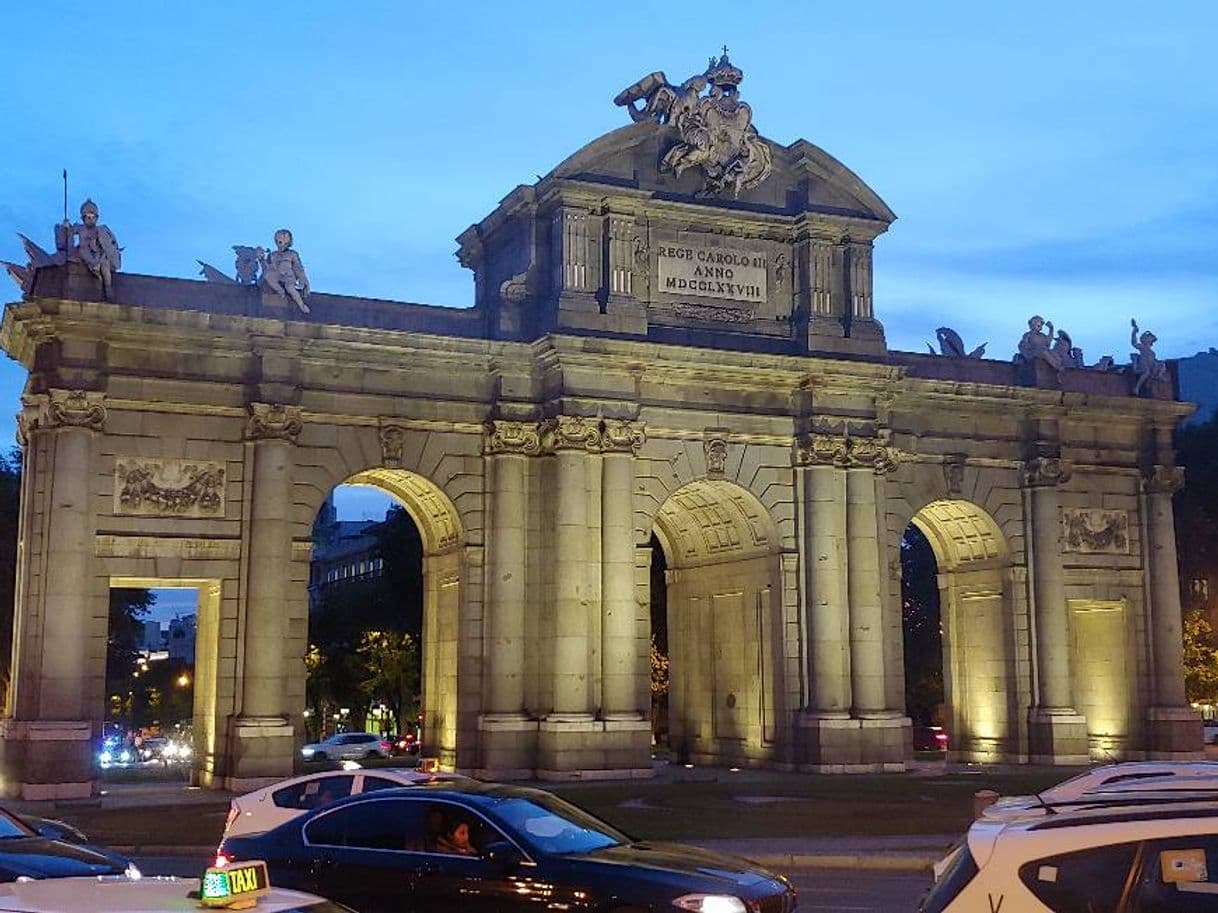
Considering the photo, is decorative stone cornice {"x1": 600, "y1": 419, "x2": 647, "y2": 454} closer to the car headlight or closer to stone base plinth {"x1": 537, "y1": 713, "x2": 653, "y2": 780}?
stone base plinth {"x1": 537, "y1": 713, "x2": 653, "y2": 780}

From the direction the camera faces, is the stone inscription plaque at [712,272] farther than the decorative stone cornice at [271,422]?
Yes

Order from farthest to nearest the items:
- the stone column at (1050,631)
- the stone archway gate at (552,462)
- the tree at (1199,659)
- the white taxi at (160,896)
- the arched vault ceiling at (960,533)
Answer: the tree at (1199,659), the arched vault ceiling at (960,533), the stone column at (1050,631), the stone archway gate at (552,462), the white taxi at (160,896)

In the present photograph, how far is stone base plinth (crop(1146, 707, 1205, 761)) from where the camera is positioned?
44.8 m

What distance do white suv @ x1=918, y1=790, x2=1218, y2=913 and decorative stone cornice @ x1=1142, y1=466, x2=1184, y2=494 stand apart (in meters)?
41.6

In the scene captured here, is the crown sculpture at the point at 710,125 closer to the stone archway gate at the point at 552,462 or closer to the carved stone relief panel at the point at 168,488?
the stone archway gate at the point at 552,462

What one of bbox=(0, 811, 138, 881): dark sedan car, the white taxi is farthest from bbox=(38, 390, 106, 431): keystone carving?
the white taxi

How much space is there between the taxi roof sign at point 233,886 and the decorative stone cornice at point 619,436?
31440 mm

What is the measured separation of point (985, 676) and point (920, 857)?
2580 cm

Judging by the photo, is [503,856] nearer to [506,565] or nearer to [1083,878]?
[1083,878]

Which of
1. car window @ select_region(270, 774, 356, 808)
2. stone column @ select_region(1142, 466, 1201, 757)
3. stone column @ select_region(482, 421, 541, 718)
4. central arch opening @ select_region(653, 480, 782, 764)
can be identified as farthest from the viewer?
stone column @ select_region(1142, 466, 1201, 757)

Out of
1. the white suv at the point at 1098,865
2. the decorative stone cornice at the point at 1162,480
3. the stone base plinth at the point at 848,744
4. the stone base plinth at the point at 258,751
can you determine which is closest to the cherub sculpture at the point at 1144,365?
the decorative stone cornice at the point at 1162,480

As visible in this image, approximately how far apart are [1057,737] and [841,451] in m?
10.9

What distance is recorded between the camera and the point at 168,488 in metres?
35.1

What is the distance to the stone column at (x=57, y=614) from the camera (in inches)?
1275
